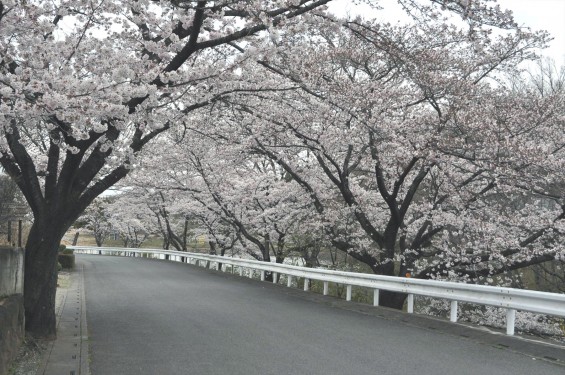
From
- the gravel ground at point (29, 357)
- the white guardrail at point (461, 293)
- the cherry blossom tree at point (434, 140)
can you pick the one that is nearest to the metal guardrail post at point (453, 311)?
the white guardrail at point (461, 293)

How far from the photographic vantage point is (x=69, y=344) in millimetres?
7797

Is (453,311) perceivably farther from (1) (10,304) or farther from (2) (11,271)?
(2) (11,271)

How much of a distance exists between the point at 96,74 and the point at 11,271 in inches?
122

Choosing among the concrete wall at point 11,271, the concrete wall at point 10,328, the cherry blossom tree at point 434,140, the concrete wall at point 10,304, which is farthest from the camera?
the cherry blossom tree at point 434,140

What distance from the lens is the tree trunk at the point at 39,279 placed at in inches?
318

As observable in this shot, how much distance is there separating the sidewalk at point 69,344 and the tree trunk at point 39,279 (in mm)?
352

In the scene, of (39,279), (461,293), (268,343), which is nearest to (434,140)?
(461,293)

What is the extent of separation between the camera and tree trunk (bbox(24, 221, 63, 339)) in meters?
8.08

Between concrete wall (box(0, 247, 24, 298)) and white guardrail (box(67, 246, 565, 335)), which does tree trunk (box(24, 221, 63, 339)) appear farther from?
white guardrail (box(67, 246, 565, 335))

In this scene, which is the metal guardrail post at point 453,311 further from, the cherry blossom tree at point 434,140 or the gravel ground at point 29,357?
the gravel ground at point 29,357

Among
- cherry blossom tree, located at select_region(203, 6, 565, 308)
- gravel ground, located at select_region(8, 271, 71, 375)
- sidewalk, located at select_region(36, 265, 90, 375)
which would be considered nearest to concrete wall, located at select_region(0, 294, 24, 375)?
gravel ground, located at select_region(8, 271, 71, 375)

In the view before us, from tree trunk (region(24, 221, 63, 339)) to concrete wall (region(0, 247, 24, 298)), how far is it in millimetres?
152

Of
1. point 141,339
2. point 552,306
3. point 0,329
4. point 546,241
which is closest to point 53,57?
point 0,329

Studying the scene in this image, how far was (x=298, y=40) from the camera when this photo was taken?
11.8 meters
